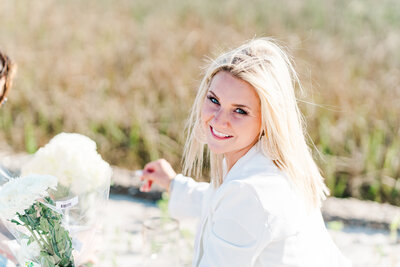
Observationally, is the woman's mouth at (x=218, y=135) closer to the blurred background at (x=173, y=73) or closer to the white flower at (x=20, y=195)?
the white flower at (x=20, y=195)

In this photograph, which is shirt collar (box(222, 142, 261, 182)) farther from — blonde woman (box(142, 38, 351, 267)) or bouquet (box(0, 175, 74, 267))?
bouquet (box(0, 175, 74, 267))

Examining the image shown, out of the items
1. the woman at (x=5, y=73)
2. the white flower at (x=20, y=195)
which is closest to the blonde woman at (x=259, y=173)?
the white flower at (x=20, y=195)

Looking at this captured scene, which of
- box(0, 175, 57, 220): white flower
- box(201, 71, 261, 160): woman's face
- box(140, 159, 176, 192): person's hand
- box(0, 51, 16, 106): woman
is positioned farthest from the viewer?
box(140, 159, 176, 192): person's hand

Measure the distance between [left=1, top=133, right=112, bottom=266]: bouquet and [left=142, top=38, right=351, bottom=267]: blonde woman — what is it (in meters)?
0.43

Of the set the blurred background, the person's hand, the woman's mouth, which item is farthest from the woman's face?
the blurred background

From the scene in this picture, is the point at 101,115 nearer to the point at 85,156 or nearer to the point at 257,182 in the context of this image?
the point at 85,156

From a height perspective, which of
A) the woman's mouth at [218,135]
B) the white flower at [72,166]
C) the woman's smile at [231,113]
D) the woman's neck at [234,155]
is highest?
the woman's smile at [231,113]

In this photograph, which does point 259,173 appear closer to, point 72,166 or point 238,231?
point 238,231

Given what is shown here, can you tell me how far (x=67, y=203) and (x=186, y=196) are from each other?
0.71m

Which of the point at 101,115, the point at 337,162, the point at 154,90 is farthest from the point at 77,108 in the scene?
the point at 337,162

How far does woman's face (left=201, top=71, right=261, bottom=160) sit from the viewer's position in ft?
5.82

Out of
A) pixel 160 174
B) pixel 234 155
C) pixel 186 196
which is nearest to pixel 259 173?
pixel 234 155

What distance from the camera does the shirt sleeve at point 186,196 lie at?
2355mm

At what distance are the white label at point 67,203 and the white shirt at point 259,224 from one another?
19.4 inches
